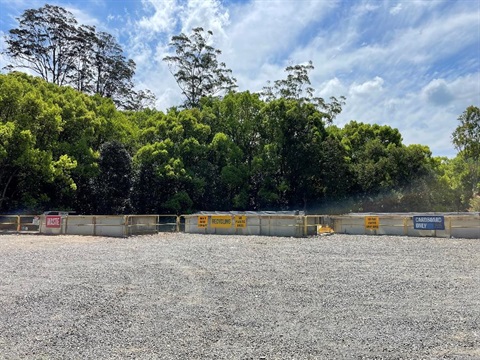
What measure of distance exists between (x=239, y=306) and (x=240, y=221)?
18.5 m

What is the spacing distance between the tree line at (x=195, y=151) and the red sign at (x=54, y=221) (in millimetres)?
5008

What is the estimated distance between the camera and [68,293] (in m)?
9.86

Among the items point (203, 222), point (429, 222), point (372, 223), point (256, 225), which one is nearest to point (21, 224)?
point (203, 222)

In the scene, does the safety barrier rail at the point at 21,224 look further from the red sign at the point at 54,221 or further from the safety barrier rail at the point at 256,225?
the red sign at the point at 54,221

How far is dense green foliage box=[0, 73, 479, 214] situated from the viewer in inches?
1321

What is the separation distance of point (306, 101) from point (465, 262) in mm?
35016

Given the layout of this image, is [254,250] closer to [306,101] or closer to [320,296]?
[320,296]

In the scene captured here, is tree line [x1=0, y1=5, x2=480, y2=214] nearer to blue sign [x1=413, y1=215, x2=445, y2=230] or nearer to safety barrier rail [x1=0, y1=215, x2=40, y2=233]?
safety barrier rail [x1=0, y1=215, x2=40, y2=233]

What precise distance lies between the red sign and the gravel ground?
11.4 metres

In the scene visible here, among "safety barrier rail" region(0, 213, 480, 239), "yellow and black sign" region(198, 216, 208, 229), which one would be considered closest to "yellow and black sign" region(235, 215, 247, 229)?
"safety barrier rail" region(0, 213, 480, 239)

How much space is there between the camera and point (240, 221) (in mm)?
27344

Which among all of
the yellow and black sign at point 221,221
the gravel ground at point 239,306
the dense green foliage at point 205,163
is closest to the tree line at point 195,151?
the dense green foliage at point 205,163

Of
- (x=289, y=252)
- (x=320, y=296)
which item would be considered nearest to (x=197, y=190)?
(x=289, y=252)

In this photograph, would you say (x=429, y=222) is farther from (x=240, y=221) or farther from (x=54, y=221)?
(x=54, y=221)
